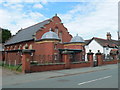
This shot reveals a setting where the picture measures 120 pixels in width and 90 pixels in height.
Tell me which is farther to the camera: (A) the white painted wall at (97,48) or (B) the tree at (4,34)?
(B) the tree at (4,34)

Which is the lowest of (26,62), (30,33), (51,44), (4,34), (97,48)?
(26,62)

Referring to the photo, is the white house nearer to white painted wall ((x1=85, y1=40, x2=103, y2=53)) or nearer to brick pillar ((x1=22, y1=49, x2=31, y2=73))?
white painted wall ((x1=85, y1=40, x2=103, y2=53))

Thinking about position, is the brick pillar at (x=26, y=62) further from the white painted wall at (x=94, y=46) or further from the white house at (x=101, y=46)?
the white painted wall at (x=94, y=46)

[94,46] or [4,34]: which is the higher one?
[4,34]

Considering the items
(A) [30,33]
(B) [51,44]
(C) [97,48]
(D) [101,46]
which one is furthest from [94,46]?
(B) [51,44]

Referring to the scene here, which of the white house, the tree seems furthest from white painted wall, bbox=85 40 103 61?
the tree

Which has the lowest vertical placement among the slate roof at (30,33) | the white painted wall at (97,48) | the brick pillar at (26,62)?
the brick pillar at (26,62)

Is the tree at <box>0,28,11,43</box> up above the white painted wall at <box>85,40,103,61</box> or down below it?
above

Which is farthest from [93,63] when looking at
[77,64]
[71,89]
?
[71,89]

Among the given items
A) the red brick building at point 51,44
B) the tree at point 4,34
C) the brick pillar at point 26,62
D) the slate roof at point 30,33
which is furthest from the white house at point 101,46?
the tree at point 4,34

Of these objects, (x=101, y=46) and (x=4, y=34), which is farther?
(x=4, y=34)

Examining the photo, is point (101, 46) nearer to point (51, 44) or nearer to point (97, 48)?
point (97, 48)

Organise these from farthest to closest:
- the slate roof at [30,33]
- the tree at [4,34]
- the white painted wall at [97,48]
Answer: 1. the tree at [4,34]
2. the white painted wall at [97,48]
3. the slate roof at [30,33]

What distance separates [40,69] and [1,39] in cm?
4947
